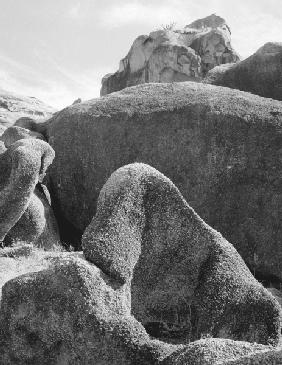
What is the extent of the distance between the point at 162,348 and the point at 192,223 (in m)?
1.70

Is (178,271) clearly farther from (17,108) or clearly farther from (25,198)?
(17,108)

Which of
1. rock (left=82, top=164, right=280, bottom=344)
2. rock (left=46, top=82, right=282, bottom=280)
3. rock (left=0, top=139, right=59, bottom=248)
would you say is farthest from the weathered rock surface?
rock (left=82, top=164, right=280, bottom=344)

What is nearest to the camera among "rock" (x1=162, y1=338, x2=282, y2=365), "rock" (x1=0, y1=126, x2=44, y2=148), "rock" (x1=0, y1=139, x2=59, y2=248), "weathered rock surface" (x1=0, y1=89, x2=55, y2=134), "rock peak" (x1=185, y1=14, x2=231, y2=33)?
"rock" (x1=162, y1=338, x2=282, y2=365)

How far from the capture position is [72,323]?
491 centimetres

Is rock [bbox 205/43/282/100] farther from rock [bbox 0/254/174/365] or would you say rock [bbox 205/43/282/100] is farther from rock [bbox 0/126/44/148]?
rock [bbox 0/254/174/365]

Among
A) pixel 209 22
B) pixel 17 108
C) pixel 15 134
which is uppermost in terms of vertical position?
pixel 209 22

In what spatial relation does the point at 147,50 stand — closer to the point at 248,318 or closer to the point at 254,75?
the point at 254,75

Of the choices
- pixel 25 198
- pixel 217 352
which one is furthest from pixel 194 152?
pixel 217 352

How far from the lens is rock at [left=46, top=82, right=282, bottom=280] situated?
9.26m

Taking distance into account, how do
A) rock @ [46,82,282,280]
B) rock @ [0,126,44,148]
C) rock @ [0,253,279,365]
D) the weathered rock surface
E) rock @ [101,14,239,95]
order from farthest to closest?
the weathered rock surface → rock @ [101,14,239,95] → rock @ [0,126,44,148] → rock @ [46,82,282,280] → rock @ [0,253,279,365]

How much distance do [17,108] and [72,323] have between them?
2669cm

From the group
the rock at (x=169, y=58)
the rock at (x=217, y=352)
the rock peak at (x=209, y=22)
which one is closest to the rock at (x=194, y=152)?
the rock at (x=217, y=352)

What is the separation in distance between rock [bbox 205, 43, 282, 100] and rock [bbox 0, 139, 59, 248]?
406 cm

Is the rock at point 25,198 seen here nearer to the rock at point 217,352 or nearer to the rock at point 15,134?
the rock at point 15,134
